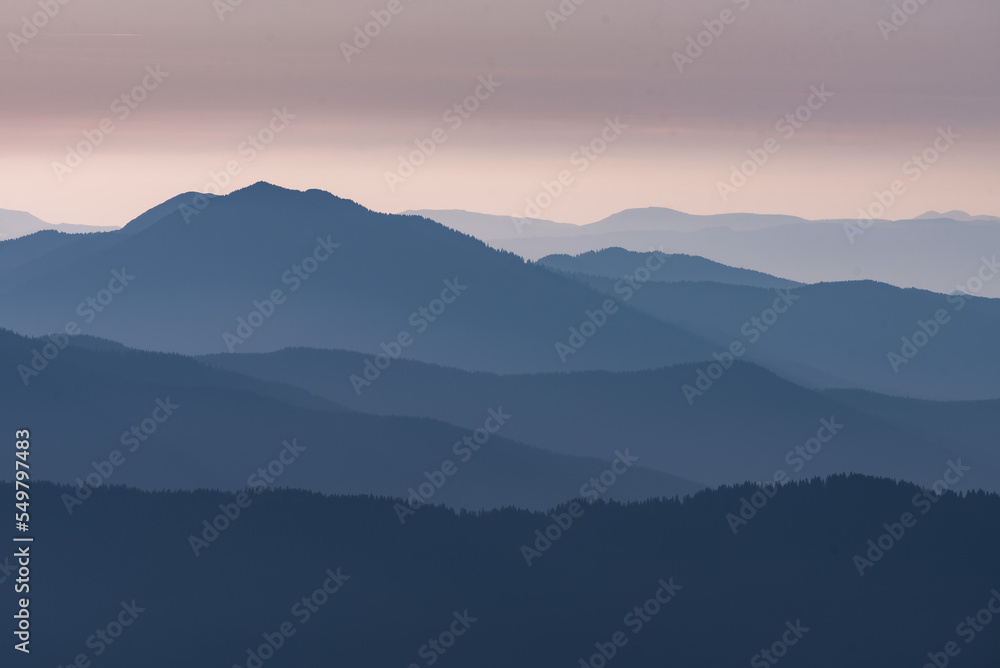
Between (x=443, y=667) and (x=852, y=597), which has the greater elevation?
(x=852, y=597)

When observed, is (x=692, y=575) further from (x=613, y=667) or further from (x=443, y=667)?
(x=443, y=667)

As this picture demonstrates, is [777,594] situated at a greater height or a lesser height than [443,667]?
greater

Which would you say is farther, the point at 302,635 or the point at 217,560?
the point at 217,560

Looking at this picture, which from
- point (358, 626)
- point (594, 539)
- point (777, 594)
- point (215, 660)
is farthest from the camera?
point (594, 539)

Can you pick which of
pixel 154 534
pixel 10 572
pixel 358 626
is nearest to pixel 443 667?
pixel 358 626

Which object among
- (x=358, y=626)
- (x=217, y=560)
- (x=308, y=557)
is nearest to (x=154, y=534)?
(x=217, y=560)

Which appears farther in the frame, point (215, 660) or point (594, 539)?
point (594, 539)

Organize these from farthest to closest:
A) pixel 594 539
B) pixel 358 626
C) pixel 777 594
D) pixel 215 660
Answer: pixel 594 539
pixel 777 594
pixel 358 626
pixel 215 660

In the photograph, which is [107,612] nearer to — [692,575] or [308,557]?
[308,557]
